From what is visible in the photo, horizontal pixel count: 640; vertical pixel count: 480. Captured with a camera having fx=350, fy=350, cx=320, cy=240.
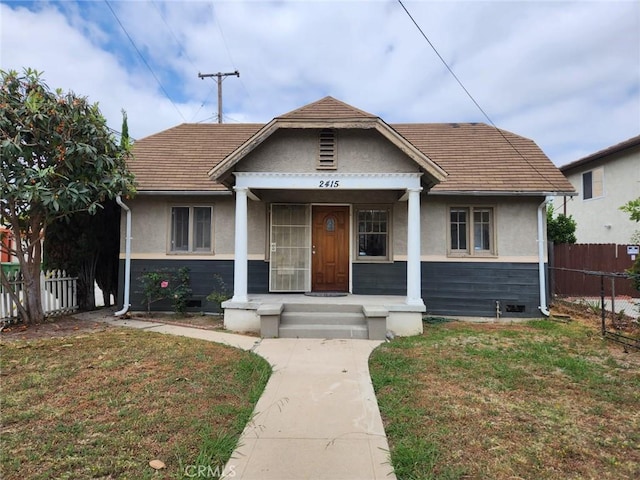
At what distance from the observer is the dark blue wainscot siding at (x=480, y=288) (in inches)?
345

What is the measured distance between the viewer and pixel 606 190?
15.3 meters

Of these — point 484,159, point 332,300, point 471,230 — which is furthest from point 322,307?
point 484,159

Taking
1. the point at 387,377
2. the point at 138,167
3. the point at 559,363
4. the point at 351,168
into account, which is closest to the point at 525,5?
the point at 351,168

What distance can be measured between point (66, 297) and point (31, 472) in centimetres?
724

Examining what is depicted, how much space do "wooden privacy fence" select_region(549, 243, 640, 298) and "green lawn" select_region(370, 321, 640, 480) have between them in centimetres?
647

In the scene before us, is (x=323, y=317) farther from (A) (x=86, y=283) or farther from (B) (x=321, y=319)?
(A) (x=86, y=283)

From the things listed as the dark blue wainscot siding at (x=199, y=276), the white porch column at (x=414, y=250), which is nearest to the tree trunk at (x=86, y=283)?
the dark blue wainscot siding at (x=199, y=276)

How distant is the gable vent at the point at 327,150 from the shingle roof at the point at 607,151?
43.4ft

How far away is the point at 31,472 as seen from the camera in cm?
260

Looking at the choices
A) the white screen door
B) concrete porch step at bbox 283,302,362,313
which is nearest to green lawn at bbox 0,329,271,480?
concrete porch step at bbox 283,302,362,313

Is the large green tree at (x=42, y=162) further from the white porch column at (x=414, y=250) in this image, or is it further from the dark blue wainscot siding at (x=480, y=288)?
the dark blue wainscot siding at (x=480, y=288)

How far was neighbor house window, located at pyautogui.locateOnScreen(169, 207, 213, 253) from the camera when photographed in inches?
361

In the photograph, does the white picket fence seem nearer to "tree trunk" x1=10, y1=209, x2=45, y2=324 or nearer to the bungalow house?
"tree trunk" x1=10, y1=209, x2=45, y2=324

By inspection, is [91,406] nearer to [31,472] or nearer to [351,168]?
[31,472]
